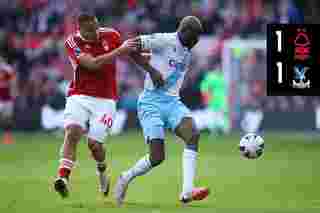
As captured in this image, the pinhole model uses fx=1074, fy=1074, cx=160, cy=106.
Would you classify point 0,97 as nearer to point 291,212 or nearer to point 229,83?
point 229,83

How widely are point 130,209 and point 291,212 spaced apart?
1.95 meters

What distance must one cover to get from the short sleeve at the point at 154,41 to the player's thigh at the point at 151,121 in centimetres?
79

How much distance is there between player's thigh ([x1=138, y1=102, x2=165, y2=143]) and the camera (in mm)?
13680

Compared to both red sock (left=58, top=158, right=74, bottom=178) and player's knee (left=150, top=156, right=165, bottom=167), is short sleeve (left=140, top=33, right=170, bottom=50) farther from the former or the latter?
red sock (left=58, top=158, right=74, bottom=178)

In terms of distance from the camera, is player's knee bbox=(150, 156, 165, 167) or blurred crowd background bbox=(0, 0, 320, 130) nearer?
player's knee bbox=(150, 156, 165, 167)

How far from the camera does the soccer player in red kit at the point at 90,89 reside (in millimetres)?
13922

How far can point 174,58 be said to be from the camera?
13.7m

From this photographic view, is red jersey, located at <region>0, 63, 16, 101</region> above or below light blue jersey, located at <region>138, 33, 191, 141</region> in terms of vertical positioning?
above

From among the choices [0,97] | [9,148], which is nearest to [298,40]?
[9,148]

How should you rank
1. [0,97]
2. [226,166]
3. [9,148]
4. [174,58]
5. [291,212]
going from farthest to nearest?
[0,97] < [9,148] < [226,166] < [174,58] < [291,212]

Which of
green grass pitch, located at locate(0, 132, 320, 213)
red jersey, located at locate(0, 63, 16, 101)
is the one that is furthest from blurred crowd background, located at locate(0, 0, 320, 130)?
green grass pitch, located at locate(0, 132, 320, 213)

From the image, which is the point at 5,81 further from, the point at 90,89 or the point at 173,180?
the point at 90,89

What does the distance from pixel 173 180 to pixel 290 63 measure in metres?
2.88

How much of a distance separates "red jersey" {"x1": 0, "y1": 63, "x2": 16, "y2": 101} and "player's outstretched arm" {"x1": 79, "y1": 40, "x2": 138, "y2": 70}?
14.6 meters
